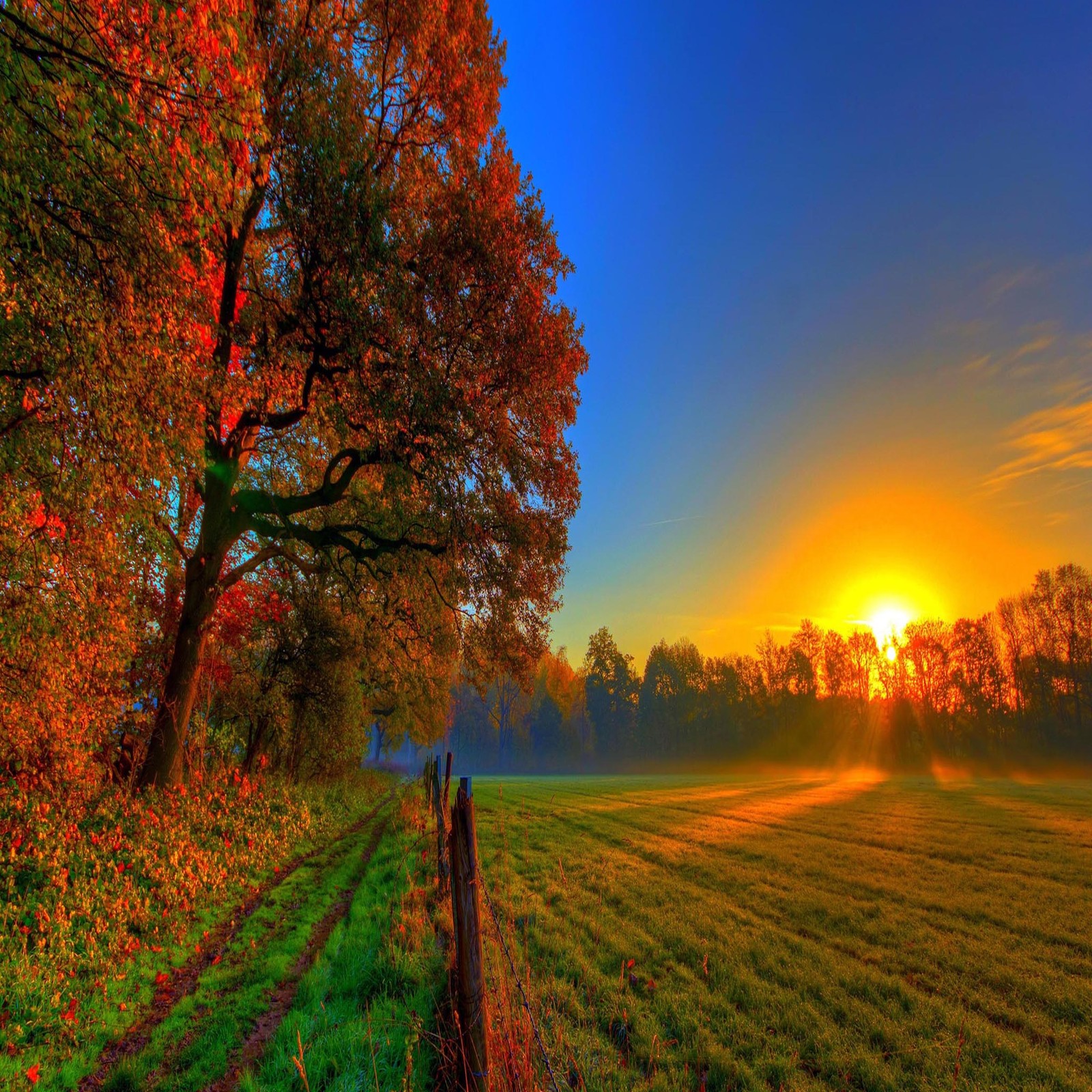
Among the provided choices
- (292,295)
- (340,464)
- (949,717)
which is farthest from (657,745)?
(292,295)

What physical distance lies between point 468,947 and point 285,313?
1139cm

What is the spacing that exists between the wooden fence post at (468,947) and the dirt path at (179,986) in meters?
3.58

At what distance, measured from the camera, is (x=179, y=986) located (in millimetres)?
6223

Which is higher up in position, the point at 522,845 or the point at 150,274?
the point at 150,274

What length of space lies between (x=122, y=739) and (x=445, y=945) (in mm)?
9086

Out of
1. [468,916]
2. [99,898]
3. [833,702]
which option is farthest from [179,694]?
[833,702]

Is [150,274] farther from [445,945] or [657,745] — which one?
[657,745]

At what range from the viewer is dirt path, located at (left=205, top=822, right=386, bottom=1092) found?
4648 mm

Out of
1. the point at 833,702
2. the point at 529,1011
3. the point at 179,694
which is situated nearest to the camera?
the point at 529,1011

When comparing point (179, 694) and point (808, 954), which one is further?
point (179, 694)

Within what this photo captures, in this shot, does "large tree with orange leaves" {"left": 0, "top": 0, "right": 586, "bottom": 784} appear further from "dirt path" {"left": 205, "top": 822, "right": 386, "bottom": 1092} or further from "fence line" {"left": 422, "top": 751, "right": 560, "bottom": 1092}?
"fence line" {"left": 422, "top": 751, "right": 560, "bottom": 1092}

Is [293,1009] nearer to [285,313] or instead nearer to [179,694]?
[179,694]

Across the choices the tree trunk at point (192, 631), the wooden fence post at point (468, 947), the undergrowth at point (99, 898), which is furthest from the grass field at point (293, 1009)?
the tree trunk at point (192, 631)

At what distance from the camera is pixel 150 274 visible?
5.84 metres
